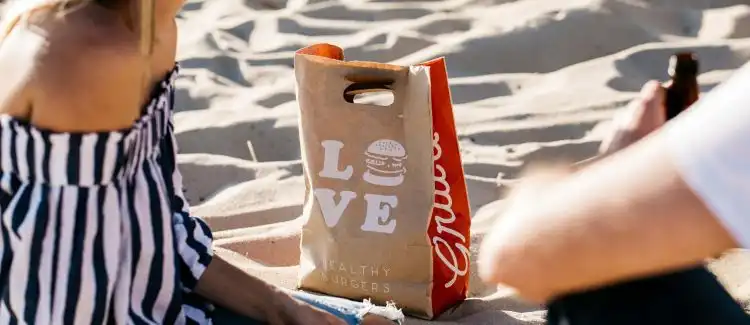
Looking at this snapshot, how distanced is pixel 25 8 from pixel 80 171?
0.72 feet

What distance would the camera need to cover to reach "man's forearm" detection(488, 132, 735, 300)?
0.82 m

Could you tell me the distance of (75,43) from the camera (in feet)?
4.19

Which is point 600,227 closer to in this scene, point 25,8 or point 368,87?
point 25,8

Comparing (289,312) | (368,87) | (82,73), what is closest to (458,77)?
(368,87)

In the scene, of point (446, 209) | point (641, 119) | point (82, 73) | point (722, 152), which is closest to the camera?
point (722, 152)

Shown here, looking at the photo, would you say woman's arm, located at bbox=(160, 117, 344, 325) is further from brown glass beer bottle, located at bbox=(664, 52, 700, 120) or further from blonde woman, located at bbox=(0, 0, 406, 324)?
brown glass beer bottle, located at bbox=(664, 52, 700, 120)

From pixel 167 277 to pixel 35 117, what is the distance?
28 cm

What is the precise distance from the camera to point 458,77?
3383 mm

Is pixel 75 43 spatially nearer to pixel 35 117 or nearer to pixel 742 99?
pixel 35 117

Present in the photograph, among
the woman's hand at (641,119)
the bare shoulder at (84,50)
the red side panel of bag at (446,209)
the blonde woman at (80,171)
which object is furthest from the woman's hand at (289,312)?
the woman's hand at (641,119)

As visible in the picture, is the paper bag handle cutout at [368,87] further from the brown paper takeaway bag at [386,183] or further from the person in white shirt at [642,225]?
the person in white shirt at [642,225]

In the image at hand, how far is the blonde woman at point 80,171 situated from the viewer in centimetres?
128

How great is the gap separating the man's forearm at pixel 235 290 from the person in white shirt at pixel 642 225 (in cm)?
66

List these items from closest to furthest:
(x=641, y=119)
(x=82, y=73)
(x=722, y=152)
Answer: (x=722, y=152) < (x=641, y=119) < (x=82, y=73)
